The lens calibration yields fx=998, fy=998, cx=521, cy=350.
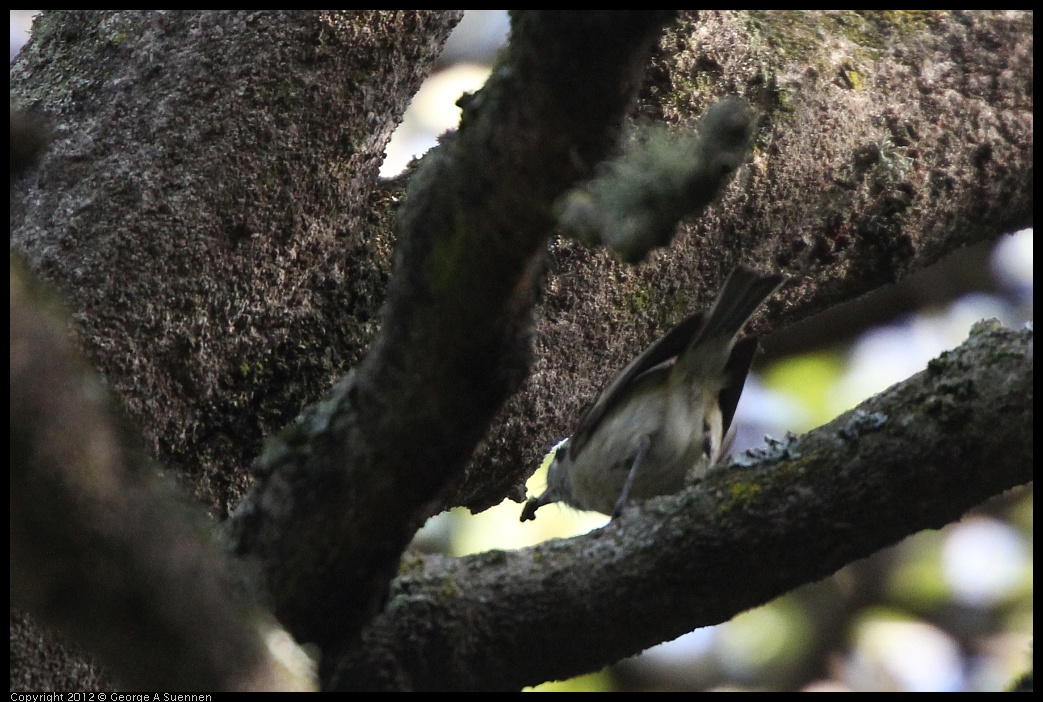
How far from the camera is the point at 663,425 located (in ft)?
12.5

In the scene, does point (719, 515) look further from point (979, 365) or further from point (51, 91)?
point (51, 91)

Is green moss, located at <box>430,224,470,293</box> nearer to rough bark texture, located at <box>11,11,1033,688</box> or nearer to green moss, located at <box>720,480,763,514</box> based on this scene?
rough bark texture, located at <box>11,11,1033,688</box>

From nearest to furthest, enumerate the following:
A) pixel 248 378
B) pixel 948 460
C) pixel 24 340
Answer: pixel 24 340 < pixel 948 460 < pixel 248 378

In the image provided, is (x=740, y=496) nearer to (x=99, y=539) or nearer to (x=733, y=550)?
(x=733, y=550)

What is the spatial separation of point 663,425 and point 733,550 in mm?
1936

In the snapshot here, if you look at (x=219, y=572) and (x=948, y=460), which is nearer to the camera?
(x=219, y=572)

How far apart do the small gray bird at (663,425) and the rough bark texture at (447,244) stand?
0.32 metres

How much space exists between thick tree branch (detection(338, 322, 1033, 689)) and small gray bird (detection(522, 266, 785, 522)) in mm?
1557

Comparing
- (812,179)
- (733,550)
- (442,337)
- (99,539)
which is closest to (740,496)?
Answer: (733,550)

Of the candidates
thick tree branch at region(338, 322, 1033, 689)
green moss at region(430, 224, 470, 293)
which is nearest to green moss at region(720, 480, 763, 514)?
thick tree branch at region(338, 322, 1033, 689)

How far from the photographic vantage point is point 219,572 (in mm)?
1197
